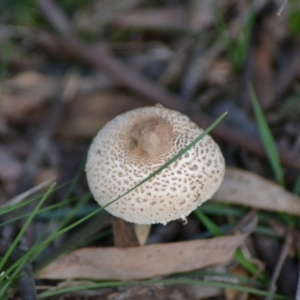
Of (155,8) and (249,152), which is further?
(155,8)

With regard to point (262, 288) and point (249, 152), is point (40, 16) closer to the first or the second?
point (249, 152)

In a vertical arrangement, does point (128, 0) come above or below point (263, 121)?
above

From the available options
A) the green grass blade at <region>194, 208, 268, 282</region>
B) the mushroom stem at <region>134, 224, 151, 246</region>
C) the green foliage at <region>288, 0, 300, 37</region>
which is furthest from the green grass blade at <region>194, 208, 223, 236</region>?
the green foliage at <region>288, 0, 300, 37</region>

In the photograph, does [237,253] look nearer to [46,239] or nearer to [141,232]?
[141,232]

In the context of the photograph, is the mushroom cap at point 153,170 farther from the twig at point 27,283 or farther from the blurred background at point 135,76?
the blurred background at point 135,76

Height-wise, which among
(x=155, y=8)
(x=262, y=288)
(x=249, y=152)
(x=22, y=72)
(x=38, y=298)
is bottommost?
(x=262, y=288)

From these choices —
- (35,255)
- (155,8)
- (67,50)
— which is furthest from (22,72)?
(35,255)

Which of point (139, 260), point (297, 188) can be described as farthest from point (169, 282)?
point (297, 188)

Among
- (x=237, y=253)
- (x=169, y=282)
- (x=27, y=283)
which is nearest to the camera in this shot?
(x=27, y=283)
